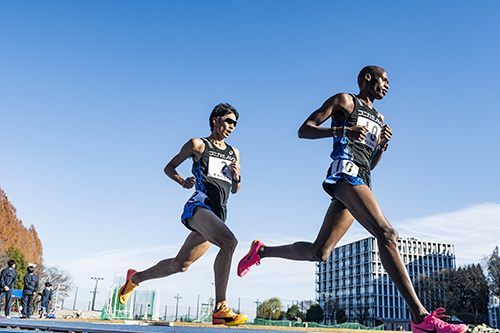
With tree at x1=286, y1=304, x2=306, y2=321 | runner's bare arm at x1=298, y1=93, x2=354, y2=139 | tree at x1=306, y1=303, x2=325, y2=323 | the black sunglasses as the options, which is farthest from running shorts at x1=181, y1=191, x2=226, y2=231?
tree at x1=306, y1=303, x2=325, y2=323

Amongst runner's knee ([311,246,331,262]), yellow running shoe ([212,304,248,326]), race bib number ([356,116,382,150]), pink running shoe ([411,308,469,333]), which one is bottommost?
yellow running shoe ([212,304,248,326])

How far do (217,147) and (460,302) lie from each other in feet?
249

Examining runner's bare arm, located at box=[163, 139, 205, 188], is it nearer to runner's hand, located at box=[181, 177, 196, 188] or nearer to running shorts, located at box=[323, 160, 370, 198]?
runner's hand, located at box=[181, 177, 196, 188]

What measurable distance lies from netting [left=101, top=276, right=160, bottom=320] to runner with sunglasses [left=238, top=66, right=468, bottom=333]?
11.2m

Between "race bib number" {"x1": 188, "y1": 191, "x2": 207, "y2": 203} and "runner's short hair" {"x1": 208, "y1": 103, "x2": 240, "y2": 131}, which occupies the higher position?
"runner's short hair" {"x1": 208, "y1": 103, "x2": 240, "y2": 131}

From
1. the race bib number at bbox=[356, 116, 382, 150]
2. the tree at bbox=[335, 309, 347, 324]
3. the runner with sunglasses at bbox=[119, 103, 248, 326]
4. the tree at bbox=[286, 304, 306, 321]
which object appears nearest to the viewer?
the race bib number at bbox=[356, 116, 382, 150]

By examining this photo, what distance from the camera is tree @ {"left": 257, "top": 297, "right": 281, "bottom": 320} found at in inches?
3123

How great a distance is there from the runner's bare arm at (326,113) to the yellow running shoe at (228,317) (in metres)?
1.80

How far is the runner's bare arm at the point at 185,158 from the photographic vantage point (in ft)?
16.3

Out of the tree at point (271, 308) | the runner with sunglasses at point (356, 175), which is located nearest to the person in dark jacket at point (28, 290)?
the runner with sunglasses at point (356, 175)

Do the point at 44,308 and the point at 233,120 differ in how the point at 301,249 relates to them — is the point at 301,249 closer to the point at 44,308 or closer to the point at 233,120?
the point at 233,120

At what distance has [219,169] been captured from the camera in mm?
4957

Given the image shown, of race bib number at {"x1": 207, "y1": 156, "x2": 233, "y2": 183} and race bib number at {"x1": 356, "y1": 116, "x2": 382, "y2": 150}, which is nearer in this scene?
race bib number at {"x1": 356, "y1": 116, "x2": 382, "y2": 150}

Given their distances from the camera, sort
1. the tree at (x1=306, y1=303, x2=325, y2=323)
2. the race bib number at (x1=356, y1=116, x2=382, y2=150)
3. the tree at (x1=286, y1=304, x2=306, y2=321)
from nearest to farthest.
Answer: the race bib number at (x1=356, y1=116, x2=382, y2=150) → the tree at (x1=286, y1=304, x2=306, y2=321) → the tree at (x1=306, y1=303, x2=325, y2=323)
